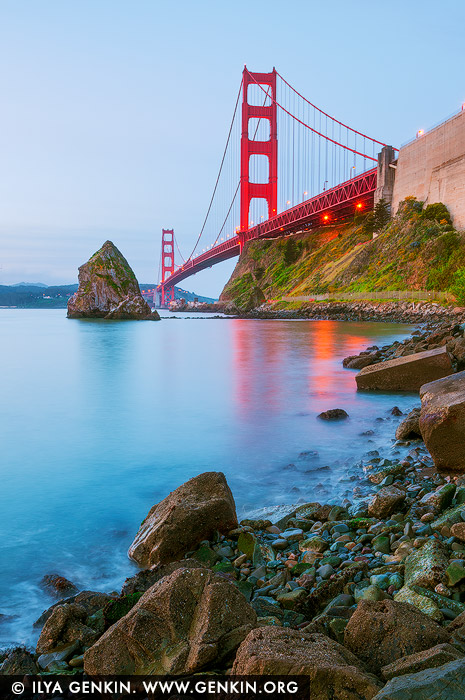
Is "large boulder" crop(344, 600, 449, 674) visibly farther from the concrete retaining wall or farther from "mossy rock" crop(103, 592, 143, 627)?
the concrete retaining wall

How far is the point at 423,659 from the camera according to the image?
1.57 metres

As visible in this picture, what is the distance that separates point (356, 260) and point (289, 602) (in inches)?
1629

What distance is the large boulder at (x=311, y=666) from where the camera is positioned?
154 centimetres

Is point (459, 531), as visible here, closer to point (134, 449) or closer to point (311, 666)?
point (311, 666)

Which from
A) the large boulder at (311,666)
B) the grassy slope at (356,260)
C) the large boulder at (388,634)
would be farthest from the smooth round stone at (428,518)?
the grassy slope at (356,260)

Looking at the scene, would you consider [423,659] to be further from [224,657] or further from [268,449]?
[268,449]

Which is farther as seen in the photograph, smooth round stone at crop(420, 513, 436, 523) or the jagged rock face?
the jagged rock face

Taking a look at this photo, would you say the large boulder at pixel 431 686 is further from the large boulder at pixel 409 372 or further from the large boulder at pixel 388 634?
the large boulder at pixel 409 372

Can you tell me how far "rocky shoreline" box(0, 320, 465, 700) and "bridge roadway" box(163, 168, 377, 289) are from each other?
44.6 metres

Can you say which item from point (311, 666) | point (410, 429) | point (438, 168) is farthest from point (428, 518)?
point (438, 168)

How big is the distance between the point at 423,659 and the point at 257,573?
131 centimetres

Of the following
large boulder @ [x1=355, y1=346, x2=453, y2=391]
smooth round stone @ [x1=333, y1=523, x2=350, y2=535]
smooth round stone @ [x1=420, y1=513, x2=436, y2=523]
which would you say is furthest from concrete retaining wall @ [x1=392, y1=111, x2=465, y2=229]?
smooth round stone @ [x1=333, y1=523, x2=350, y2=535]

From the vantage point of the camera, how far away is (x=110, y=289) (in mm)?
48219

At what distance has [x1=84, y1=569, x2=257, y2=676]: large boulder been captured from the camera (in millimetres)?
1853
